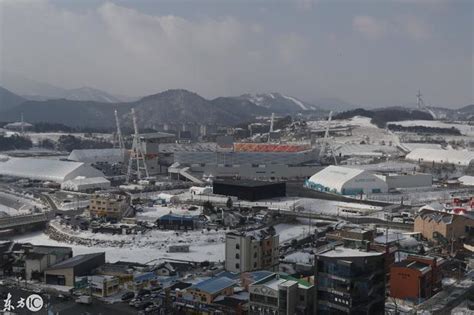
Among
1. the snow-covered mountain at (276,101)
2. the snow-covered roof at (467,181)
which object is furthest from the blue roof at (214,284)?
the snow-covered mountain at (276,101)

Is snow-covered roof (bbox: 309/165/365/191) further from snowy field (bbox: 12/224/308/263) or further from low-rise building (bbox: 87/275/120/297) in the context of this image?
low-rise building (bbox: 87/275/120/297)

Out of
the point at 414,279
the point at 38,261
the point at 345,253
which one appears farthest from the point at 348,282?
the point at 38,261

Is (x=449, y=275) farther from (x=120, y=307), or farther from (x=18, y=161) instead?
(x=18, y=161)

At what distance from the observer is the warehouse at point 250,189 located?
13141 mm

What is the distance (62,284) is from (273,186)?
7473 millimetres

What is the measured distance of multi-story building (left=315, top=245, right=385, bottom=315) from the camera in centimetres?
498

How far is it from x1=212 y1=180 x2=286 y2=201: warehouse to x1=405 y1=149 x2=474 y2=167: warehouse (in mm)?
9250

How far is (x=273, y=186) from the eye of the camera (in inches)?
538

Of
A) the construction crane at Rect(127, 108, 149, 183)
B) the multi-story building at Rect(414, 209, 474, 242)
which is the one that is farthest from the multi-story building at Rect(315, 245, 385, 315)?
the construction crane at Rect(127, 108, 149, 183)

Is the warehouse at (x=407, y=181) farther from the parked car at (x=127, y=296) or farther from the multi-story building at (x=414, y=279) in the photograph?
the parked car at (x=127, y=296)

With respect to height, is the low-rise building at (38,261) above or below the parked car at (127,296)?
above

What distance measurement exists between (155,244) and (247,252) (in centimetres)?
221

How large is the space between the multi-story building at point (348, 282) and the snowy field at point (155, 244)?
311 cm

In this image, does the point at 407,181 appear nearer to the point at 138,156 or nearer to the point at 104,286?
the point at 138,156
